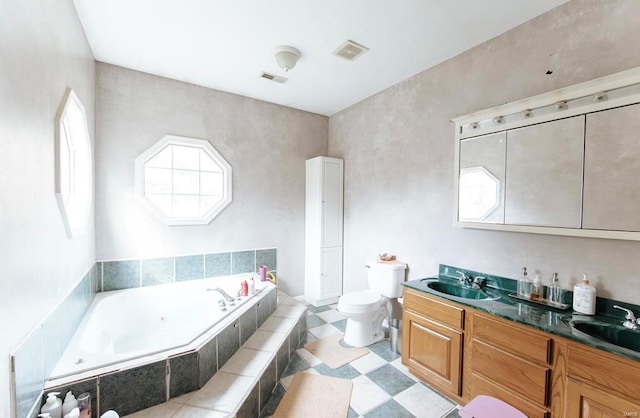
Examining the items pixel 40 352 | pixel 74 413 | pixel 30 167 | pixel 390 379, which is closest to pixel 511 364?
pixel 390 379

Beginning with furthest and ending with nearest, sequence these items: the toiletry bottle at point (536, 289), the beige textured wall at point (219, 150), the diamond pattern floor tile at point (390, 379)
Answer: the beige textured wall at point (219, 150) < the diamond pattern floor tile at point (390, 379) < the toiletry bottle at point (536, 289)

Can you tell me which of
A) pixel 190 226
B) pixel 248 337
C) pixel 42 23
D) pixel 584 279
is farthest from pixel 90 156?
pixel 584 279

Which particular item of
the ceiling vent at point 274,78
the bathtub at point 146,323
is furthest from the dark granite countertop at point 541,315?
the ceiling vent at point 274,78

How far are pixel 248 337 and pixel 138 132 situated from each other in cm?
228

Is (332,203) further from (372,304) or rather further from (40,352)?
(40,352)

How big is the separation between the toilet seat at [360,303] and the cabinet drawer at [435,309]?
46 centimetres

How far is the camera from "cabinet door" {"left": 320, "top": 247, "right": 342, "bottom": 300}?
11.8ft

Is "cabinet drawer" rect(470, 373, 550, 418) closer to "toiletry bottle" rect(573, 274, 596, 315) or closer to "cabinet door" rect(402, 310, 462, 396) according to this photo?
"cabinet door" rect(402, 310, 462, 396)

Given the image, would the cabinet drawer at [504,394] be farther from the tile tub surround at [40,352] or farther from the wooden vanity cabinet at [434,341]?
the tile tub surround at [40,352]

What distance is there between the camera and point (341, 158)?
3773 millimetres

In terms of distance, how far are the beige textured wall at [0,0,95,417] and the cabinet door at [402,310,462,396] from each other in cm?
219

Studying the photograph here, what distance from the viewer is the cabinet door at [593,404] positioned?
→ 1.18 m

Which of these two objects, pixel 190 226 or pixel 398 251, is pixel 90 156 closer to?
pixel 190 226

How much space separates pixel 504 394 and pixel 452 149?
1.78m
